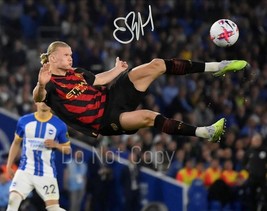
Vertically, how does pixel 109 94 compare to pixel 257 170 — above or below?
above

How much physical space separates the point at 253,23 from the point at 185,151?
18.2ft

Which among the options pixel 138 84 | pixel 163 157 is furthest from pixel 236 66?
pixel 163 157

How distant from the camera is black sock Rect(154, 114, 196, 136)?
927cm

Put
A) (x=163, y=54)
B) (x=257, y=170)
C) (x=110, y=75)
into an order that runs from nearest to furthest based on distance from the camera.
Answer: (x=110, y=75)
(x=257, y=170)
(x=163, y=54)

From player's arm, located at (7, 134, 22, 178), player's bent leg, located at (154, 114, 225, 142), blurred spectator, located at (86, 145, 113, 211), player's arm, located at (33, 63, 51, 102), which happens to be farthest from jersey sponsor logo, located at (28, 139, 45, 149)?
blurred spectator, located at (86, 145, 113, 211)

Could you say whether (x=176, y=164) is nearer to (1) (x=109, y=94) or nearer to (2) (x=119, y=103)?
(1) (x=109, y=94)

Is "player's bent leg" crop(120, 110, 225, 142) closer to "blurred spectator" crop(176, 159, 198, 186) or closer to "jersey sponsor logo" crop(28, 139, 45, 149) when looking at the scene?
"jersey sponsor logo" crop(28, 139, 45, 149)

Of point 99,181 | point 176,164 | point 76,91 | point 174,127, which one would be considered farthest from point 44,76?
point 176,164

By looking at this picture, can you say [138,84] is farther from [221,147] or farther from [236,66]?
[221,147]

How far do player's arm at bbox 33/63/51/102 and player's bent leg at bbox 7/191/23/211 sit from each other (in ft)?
5.97

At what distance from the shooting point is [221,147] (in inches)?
638

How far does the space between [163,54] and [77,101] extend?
26.0 ft

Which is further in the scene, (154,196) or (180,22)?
(180,22)

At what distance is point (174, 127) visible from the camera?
30.6ft
